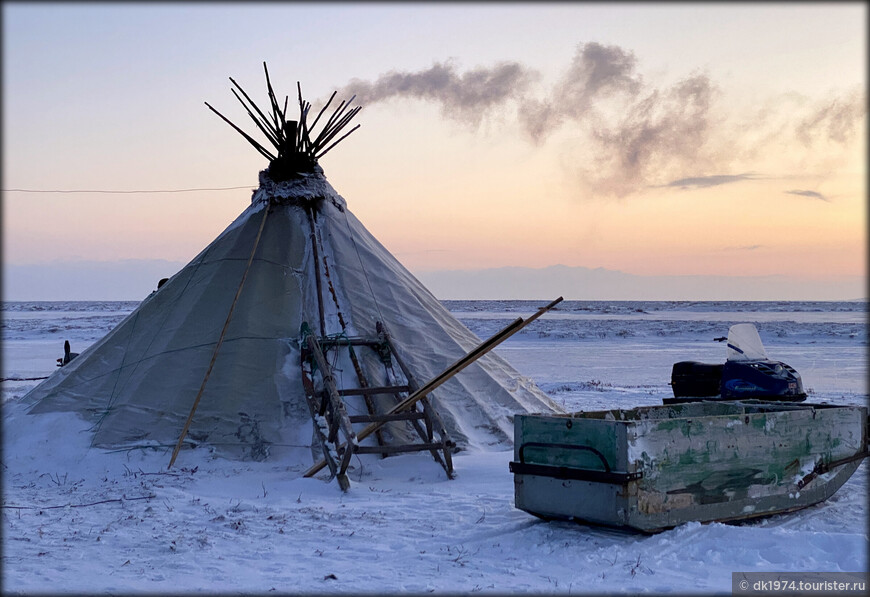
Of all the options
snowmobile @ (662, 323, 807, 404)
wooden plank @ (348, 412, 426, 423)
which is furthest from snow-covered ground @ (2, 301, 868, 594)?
snowmobile @ (662, 323, 807, 404)

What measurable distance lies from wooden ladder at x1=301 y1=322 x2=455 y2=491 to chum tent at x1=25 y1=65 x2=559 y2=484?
2 cm

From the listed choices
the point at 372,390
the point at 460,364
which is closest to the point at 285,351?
the point at 372,390

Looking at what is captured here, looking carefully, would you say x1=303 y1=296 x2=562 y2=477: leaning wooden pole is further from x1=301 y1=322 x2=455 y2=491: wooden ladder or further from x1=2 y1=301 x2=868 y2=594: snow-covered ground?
x1=2 y1=301 x2=868 y2=594: snow-covered ground

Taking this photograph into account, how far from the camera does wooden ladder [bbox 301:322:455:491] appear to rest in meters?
Result: 8.23

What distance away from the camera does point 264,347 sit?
32.1 ft

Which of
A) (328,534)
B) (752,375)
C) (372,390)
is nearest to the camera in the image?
(328,534)

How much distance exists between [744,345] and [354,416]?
4.74 metres

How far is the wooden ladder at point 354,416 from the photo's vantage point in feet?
27.0

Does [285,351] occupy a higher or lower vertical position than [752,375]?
higher

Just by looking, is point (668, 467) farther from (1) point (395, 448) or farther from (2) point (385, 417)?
(2) point (385, 417)

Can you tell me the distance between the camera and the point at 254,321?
394 inches

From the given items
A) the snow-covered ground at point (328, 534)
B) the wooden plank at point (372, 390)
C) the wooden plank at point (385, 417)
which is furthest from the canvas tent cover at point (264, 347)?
the wooden plank at point (385, 417)

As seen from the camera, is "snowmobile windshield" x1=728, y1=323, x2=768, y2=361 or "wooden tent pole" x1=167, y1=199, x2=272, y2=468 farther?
"snowmobile windshield" x1=728, y1=323, x2=768, y2=361

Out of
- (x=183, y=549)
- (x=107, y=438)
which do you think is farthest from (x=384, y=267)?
(x=183, y=549)
